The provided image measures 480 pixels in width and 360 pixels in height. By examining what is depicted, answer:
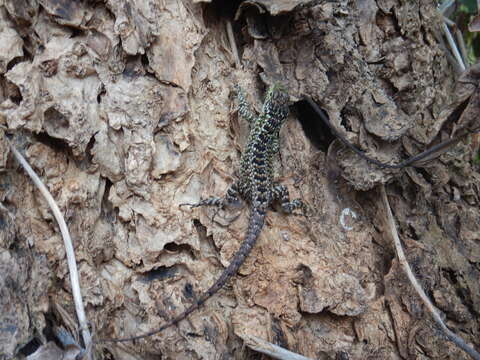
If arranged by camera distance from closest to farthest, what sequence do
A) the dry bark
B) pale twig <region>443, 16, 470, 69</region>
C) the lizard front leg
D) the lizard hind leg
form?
the dry bark → the lizard front leg → the lizard hind leg → pale twig <region>443, 16, 470, 69</region>

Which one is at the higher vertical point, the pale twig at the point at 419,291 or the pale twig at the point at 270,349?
the pale twig at the point at 270,349

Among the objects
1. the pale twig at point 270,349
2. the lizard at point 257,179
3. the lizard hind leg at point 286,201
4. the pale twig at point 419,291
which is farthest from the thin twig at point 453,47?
the pale twig at point 270,349

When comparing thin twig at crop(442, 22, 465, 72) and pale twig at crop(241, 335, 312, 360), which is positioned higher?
thin twig at crop(442, 22, 465, 72)

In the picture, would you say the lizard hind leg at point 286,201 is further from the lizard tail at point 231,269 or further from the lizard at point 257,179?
the lizard tail at point 231,269

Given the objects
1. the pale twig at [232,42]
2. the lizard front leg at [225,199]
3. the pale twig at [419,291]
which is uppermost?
the pale twig at [232,42]

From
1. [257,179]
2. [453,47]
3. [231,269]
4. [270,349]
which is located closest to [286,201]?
[257,179]

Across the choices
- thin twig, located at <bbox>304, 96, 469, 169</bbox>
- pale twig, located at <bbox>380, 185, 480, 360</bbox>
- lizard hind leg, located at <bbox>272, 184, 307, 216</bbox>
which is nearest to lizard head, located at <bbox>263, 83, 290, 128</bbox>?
thin twig, located at <bbox>304, 96, 469, 169</bbox>

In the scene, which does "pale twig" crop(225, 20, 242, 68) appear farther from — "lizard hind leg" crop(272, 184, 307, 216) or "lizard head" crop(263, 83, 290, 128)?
"lizard hind leg" crop(272, 184, 307, 216)
